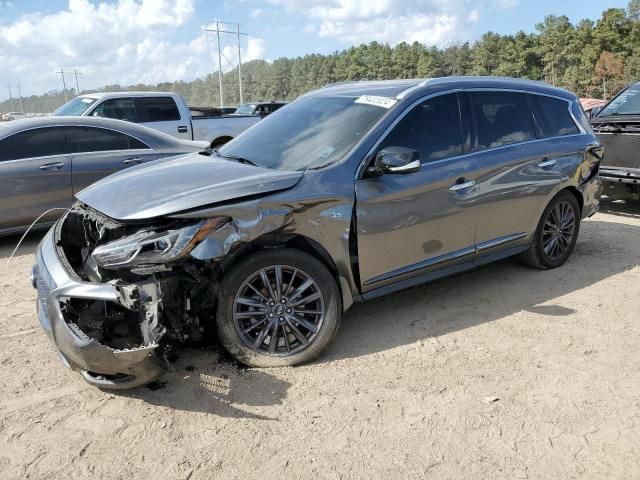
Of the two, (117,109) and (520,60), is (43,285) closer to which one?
(117,109)

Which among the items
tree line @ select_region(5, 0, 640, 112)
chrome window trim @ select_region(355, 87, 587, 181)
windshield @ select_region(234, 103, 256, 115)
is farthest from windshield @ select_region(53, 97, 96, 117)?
tree line @ select_region(5, 0, 640, 112)

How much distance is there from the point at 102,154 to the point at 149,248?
438 cm

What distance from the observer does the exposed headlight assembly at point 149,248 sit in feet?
9.82

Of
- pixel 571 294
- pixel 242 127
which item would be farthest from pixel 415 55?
pixel 571 294

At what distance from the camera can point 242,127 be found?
12.9 m

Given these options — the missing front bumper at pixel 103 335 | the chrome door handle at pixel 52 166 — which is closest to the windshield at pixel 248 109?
the chrome door handle at pixel 52 166

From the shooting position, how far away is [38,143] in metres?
6.52

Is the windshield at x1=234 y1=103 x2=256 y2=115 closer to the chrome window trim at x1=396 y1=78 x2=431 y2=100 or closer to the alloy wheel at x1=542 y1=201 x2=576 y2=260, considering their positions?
the alloy wheel at x1=542 y1=201 x2=576 y2=260

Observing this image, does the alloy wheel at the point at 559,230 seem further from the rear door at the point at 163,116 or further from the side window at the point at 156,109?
the side window at the point at 156,109

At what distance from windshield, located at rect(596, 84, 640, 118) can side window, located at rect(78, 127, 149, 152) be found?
7204 mm

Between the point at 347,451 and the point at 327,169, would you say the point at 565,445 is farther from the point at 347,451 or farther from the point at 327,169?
the point at 327,169

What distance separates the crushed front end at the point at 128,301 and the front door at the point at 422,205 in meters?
1.11

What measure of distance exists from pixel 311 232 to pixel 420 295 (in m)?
1.68

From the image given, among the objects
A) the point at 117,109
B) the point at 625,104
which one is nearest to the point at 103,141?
the point at 117,109
